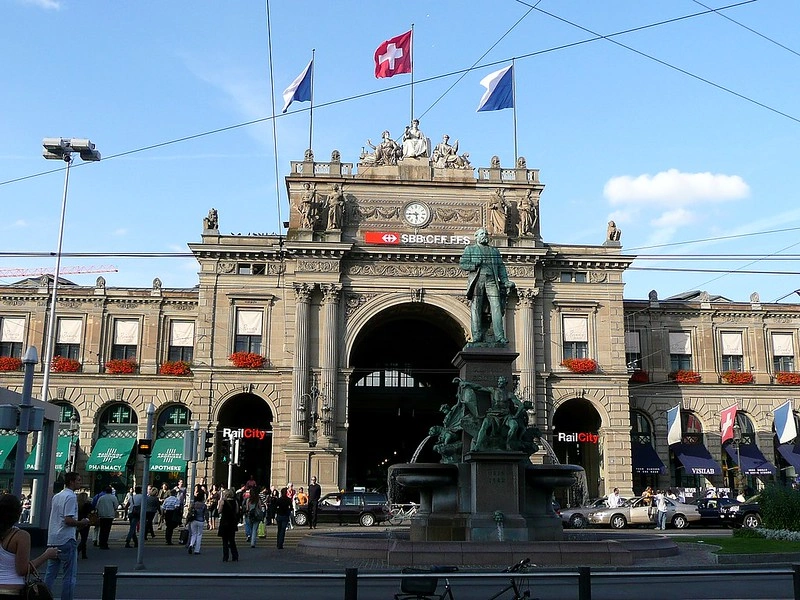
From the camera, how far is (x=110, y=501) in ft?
89.0

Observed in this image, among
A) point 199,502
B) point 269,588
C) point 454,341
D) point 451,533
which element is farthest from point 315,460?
point 269,588

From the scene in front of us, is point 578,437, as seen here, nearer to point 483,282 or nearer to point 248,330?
point 248,330

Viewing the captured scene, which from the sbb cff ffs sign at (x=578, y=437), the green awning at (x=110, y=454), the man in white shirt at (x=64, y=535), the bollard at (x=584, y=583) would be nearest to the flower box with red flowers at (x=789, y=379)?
the sbb cff ffs sign at (x=578, y=437)

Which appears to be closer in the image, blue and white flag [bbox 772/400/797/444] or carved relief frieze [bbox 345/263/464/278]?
carved relief frieze [bbox 345/263/464/278]

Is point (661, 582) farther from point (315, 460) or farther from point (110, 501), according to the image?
point (315, 460)

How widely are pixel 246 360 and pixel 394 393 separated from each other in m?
14.5

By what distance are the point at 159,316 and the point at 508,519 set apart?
43313mm

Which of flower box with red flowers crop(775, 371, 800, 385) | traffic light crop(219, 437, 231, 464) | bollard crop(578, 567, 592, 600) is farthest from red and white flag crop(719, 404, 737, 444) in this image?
bollard crop(578, 567, 592, 600)

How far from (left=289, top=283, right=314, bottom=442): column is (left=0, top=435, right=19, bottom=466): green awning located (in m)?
23.1

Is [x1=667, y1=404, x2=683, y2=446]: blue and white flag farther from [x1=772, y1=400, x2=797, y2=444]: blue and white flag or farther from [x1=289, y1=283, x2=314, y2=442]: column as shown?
[x1=289, y1=283, x2=314, y2=442]: column

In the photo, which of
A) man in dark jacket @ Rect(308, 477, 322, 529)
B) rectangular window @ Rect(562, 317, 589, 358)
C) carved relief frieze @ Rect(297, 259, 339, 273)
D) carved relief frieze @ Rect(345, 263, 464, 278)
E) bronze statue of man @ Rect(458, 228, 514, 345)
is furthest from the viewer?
rectangular window @ Rect(562, 317, 589, 358)

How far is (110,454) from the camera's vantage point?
55.3 meters

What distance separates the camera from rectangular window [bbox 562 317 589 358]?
55.4m

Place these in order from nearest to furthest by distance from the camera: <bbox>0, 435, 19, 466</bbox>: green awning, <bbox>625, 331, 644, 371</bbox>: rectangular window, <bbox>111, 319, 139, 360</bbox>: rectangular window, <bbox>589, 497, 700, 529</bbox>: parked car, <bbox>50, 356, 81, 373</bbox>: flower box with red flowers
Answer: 1. <bbox>0, 435, 19, 466</bbox>: green awning
2. <bbox>589, 497, 700, 529</bbox>: parked car
3. <bbox>50, 356, 81, 373</bbox>: flower box with red flowers
4. <bbox>111, 319, 139, 360</bbox>: rectangular window
5. <bbox>625, 331, 644, 371</bbox>: rectangular window
